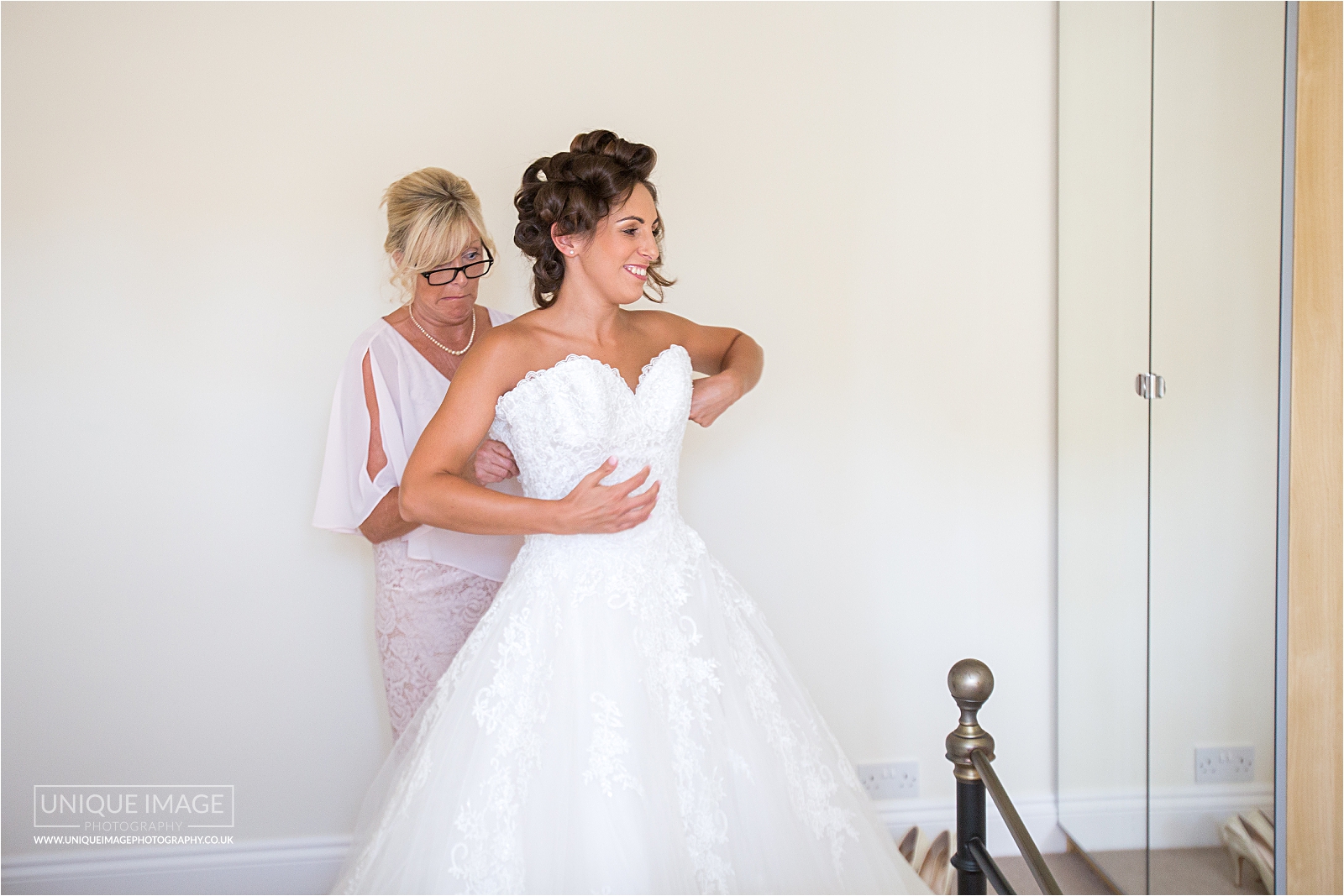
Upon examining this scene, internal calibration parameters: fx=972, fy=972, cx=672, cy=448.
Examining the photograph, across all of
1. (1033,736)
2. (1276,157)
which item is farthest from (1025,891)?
(1276,157)

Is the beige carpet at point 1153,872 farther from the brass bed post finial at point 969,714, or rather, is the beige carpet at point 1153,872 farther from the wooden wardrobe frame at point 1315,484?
the brass bed post finial at point 969,714

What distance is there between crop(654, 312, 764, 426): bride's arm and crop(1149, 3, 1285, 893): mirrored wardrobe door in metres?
0.94

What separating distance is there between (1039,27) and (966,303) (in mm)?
813

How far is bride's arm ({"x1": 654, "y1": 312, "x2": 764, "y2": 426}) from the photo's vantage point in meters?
2.02

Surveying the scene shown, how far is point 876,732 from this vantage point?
2.85 m

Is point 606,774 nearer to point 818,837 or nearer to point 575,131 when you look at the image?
point 818,837

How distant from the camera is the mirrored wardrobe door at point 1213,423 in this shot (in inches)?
70.8

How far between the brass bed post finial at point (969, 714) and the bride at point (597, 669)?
0.79 ft

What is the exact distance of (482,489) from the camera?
1.73 meters

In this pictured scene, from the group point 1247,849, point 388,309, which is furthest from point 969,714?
point 388,309

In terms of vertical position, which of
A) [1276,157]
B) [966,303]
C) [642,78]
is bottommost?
[966,303]

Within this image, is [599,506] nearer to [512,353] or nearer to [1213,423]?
[512,353]

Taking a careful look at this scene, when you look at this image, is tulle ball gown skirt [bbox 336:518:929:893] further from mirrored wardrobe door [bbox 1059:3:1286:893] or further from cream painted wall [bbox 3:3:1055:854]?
cream painted wall [bbox 3:3:1055:854]

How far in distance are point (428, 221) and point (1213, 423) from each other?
1702 millimetres
